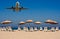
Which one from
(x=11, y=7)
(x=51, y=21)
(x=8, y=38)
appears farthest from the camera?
(x=11, y=7)

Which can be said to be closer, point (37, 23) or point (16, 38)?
point (16, 38)

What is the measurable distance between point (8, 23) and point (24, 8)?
3.85m

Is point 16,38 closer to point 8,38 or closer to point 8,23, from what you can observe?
point 8,38

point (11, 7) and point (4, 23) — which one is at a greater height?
point (11, 7)

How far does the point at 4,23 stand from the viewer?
19.4 metres

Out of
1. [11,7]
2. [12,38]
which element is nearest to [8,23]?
[11,7]

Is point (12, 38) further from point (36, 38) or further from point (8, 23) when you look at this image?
point (8, 23)

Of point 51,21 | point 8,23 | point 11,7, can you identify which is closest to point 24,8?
point 11,7

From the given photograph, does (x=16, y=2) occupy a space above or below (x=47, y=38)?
above

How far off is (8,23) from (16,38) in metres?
10.2

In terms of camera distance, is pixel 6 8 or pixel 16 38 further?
pixel 6 8

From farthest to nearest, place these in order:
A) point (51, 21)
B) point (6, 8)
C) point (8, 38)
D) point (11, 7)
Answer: point (6, 8) < point (11, 7) < point (51, 21) < point (8, 38)

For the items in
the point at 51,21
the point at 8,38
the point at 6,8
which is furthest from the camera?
the point at 6,8

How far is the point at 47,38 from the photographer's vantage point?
9.77 metres
